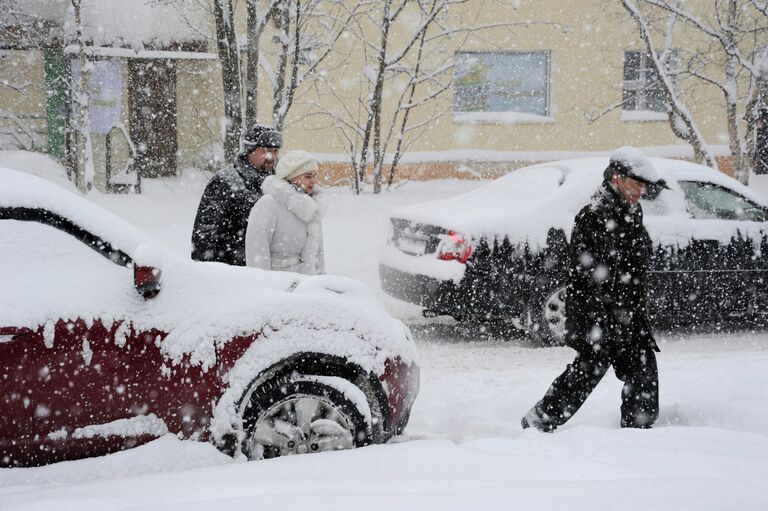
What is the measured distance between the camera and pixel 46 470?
11.6ft

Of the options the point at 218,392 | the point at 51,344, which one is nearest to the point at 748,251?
the point at 218,392

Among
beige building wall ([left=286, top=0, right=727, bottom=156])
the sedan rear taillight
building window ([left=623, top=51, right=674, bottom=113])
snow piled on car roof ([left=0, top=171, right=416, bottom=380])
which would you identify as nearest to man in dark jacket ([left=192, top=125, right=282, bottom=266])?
snow piled on car roof ([left=0, top=171, right=416, bottom=380])

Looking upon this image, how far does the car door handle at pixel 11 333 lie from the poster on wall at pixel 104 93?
16.1 meters

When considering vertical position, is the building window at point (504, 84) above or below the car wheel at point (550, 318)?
above

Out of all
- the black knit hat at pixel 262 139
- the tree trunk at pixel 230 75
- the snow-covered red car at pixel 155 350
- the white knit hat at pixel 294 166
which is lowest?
the snow-covered red car at pixel 155 350

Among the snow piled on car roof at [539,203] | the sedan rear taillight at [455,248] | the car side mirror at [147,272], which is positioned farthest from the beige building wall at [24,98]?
the car side mirror at [147,272]

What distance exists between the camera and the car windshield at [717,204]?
25.4 feet

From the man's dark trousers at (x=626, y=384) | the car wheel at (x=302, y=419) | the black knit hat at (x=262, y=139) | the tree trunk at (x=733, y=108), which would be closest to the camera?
the car wheel at (x=302, y=419)

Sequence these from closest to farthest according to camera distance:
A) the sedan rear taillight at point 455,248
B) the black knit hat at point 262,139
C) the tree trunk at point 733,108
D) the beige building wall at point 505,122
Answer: the black knit hat at point 262,139
the sedan rear taillight at point 455,248
the tree trunk at point 733,108
the beige building wall at point 505,122

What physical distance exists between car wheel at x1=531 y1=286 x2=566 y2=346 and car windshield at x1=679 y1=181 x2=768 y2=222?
153cm

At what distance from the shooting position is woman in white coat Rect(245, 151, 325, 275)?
17.0 feet

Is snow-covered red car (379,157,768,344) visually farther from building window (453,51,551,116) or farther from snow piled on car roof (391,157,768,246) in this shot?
building window (453,51,551,116)

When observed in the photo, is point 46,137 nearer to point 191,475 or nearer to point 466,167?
point 466,167

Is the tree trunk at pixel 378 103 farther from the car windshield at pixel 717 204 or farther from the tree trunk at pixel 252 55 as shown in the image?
the car windshield at pixel 717 204
